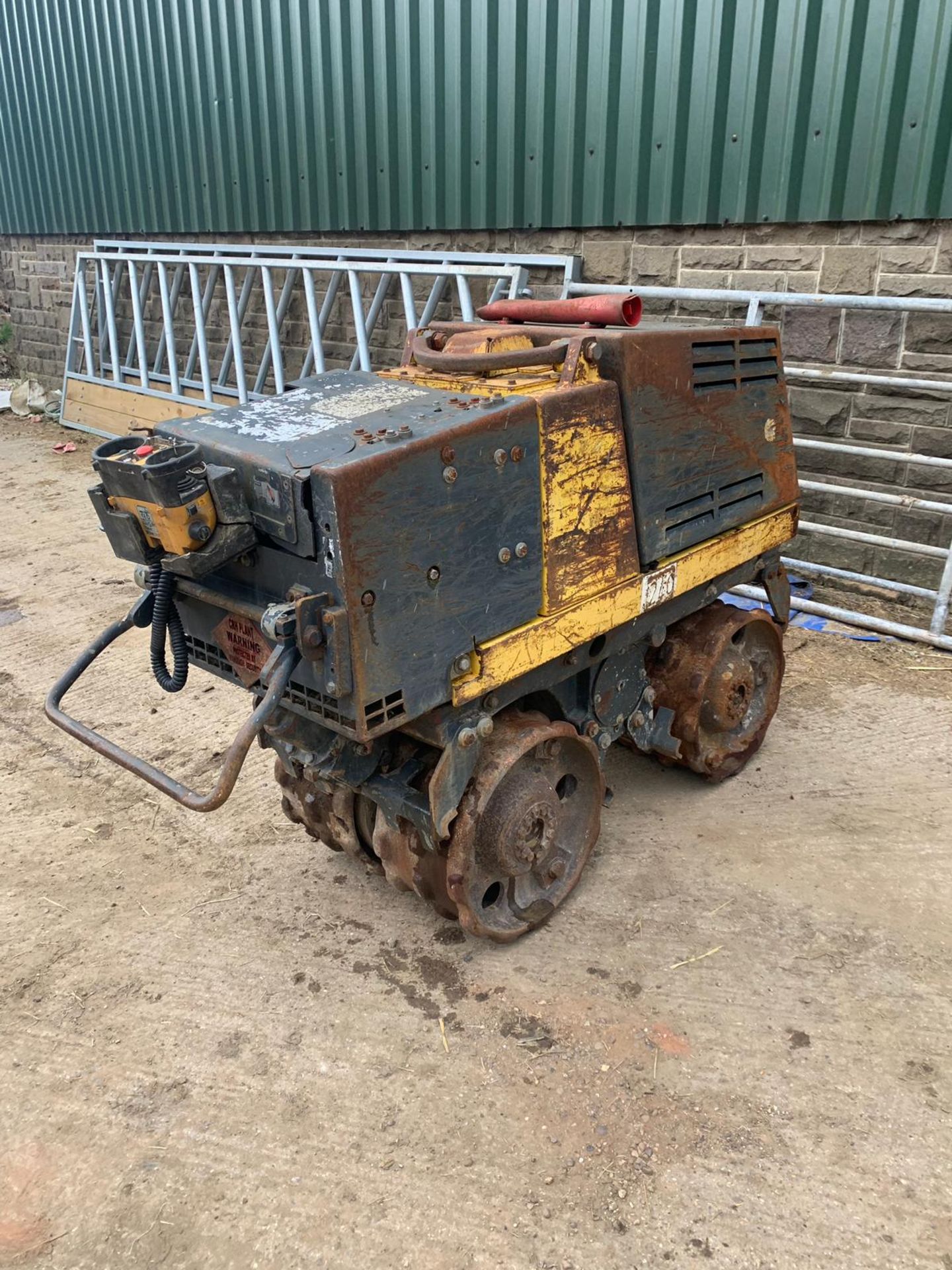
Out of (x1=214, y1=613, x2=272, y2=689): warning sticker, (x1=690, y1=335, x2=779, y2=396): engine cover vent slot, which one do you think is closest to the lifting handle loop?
(x1=690, y1=335, x2=779, y2=396): engine cover vent slot

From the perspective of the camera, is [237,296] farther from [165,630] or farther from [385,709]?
[385,709]

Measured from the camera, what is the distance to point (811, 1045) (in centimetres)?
267

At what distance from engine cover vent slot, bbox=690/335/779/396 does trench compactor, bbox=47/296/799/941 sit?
0.4 inches

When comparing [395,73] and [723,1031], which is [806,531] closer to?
[723,1031]

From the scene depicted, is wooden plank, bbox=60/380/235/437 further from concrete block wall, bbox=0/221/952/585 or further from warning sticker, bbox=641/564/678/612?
warning sticker, bbox=641/564/678/612

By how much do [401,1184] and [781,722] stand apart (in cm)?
280

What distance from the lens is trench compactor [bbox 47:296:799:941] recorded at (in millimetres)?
2322

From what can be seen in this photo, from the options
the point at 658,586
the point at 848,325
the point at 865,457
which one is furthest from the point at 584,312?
the point at 865,457

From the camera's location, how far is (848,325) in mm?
5215

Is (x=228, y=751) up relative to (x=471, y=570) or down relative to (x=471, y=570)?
down

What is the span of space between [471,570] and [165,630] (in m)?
0.89

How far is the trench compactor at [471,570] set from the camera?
7.62 feet

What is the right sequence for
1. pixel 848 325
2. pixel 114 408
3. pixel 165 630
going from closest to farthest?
pixel 165 630
pixel 848 325
pixel 114 408

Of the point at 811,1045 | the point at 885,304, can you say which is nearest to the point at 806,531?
the point at 885,304
